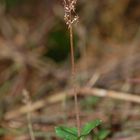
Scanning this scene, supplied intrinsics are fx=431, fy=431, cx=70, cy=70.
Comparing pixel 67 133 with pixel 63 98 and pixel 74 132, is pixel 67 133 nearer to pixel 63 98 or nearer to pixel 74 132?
pixel 74 132

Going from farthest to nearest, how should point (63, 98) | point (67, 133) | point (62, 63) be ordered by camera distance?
point (62, 63) → point (63, 98) → point (67, 133)

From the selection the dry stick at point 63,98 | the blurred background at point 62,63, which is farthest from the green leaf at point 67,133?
the dry stick at point 63,98

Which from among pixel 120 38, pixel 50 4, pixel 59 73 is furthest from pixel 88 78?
pixel 50 4

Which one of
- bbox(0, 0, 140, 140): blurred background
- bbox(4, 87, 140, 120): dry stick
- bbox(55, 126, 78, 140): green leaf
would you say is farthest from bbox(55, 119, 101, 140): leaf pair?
bbox(4, 87, 140, 120): dry stick

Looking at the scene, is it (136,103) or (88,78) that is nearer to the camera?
(136,103)

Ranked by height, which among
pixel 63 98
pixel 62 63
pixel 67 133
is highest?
pixel 62 63

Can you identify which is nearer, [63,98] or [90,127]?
[90,127]

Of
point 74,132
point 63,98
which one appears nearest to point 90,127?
point 74,132

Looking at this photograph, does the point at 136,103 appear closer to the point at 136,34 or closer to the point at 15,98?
the point at 15,98

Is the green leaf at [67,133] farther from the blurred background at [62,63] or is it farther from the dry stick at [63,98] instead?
the dry stick at [63,98]
